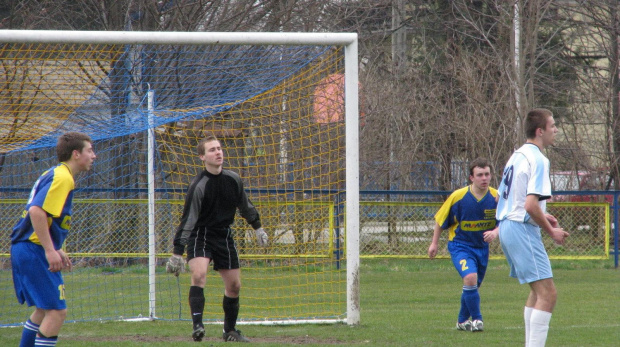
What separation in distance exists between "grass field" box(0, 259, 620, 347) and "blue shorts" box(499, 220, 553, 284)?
1.36m

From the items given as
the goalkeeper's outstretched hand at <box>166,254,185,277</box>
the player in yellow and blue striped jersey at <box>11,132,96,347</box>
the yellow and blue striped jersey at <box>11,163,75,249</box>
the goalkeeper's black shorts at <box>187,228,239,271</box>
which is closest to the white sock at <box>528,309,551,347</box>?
the goalkeeper's black shorts at <box>187,228,239,271</box>

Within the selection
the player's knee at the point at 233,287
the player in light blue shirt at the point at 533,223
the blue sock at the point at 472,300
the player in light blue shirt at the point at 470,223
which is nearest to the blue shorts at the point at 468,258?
the player in light blue shirt at the point at 470,223

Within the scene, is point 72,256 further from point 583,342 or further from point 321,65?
point 583,342

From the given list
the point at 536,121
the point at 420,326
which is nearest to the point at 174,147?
Answer: the point at 420,326

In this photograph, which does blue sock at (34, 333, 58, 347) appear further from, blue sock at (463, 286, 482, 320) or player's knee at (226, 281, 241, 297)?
blue sock at (463, 286, 482, 320)

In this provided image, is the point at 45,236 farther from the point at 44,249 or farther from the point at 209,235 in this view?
the point at 209,235

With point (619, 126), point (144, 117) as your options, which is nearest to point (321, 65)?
point (144, 117)

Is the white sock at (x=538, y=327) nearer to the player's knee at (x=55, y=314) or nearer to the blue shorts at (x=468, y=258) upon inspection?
the blue shorts at (x=468, y=258)

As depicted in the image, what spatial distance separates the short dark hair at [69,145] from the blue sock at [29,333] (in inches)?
45.5

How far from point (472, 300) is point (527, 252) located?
201cm

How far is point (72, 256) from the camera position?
11.5 m

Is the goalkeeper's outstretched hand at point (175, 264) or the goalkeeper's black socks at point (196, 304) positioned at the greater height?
the goalkeeper's outstretched hand at point (175, 264)

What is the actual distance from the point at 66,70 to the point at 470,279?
4.78 metres

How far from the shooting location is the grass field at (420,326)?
6781 mm
